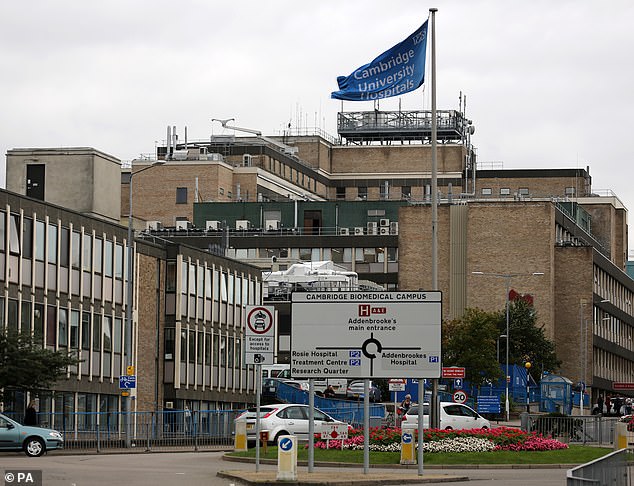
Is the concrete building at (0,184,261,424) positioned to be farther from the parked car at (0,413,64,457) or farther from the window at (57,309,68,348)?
the parked car at (0,413,64,457)

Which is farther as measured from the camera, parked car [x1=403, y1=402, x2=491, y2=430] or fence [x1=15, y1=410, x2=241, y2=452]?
fence [x1=15, y1=410, x2=241, y2=452]

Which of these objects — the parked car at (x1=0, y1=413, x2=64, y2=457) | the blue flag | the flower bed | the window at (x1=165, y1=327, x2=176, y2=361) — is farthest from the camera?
the window at (x1=165, y1=327, x2=176, y2=361)

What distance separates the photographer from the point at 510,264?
378ft

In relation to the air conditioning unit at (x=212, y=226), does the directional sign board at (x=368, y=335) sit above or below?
below

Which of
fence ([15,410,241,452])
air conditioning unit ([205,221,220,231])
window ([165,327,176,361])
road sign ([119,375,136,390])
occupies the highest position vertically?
air conditioning unit ([205,221,220,231])

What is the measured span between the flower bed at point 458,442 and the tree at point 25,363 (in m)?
12.2

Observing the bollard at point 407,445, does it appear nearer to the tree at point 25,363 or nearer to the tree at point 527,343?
the tree at point 25,363

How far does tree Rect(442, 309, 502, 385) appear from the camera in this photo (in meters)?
84.7

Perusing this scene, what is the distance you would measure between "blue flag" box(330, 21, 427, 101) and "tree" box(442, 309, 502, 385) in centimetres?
4557

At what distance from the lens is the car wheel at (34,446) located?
4119 centimetres

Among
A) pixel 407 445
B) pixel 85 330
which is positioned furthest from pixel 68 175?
pixel 407 445

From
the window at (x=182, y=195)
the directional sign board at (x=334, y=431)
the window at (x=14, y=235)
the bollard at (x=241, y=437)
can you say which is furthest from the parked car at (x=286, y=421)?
the window at (x=182, y=195)

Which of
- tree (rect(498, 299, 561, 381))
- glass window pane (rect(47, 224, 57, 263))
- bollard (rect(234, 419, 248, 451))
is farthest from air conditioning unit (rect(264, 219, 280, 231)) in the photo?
bollard (rect(234, 419, 248, 451))

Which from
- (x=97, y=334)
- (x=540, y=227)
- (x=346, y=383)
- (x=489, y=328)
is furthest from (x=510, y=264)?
(x=97, y=334)
